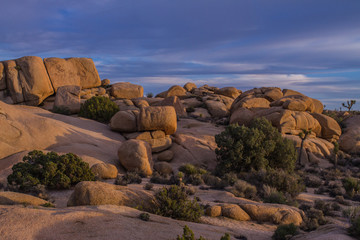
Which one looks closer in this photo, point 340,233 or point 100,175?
point 340,233

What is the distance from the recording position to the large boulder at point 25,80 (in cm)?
3303

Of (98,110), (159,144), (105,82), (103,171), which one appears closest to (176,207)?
(103,171)

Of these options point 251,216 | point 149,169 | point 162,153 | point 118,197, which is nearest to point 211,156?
point 162,153

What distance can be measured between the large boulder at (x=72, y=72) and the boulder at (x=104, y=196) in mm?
29439

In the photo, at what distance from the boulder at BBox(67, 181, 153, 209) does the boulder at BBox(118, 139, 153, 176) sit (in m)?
8.38

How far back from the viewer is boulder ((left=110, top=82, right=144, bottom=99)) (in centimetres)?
4112

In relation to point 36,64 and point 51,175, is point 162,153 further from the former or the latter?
point 36,64

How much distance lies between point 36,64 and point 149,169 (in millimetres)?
22778

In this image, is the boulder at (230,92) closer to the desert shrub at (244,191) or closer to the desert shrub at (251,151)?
the desert shrub at (251,151)

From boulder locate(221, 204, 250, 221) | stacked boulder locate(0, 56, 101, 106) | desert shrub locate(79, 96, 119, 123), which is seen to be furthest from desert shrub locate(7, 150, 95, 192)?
stacked boulder locate(0, 56, 101, 106)

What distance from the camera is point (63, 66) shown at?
3669 cm

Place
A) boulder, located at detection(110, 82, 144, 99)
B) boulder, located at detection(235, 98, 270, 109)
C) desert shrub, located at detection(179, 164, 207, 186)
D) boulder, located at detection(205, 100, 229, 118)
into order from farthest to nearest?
boulder, located at detection(110, 82, 144, 99)
boulder, located at detection(205, 100, 229, 118)
boulder, located at detection(235, 98, 270, 109)
desert shrub, located at detection(179, 164, 207, 186)

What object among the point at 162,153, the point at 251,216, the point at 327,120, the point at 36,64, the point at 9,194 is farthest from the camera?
the point at 36,64

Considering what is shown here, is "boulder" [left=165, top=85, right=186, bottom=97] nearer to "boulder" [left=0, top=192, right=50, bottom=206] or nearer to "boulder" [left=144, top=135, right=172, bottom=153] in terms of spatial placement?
"boulder" [left=144, top=135, right=172, bottom=153]
